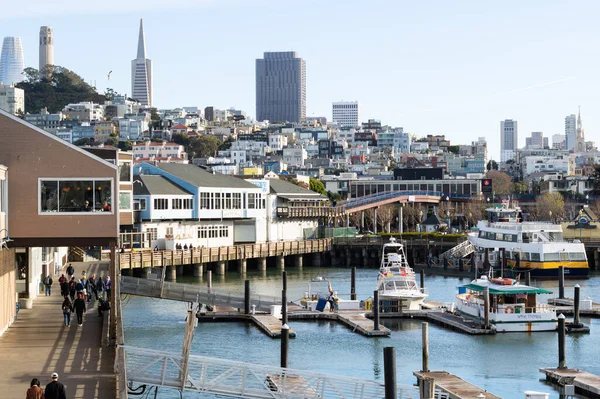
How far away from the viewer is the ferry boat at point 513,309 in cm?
4875

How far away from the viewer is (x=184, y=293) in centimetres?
5175

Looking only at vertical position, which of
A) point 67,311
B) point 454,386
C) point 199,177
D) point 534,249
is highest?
point 199,177

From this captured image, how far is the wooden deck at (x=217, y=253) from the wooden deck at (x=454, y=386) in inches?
1412

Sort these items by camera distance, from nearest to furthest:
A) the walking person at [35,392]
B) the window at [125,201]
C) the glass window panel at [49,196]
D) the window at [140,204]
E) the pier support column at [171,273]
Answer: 1. the walking person at [35,392]
2. the glass window panel at [49,196]
3. the window at [125,201]
4. the pier support column at [171,273]
5. the window at [140,204]


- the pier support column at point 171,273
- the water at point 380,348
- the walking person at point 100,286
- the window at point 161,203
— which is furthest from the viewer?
the window at point 161,203

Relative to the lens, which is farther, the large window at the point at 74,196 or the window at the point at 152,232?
A: the window at the point at 152,232

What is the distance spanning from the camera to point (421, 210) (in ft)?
436

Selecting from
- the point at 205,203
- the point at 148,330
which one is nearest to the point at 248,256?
the point at 205,203

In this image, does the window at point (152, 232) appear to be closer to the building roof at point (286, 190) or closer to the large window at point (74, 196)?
the building roof at point (286, 190)

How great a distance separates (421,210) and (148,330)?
85670 millimetres

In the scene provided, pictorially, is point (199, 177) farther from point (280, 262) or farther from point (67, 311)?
point (67, 311)

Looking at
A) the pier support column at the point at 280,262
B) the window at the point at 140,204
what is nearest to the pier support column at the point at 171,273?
the window at the point at 140,204

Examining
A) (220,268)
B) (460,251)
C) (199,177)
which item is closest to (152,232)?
(220,268)

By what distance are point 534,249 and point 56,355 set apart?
2191 inches
